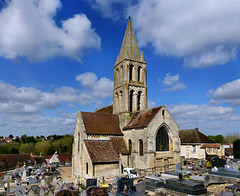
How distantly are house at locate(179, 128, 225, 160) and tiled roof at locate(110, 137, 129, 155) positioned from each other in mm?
17128

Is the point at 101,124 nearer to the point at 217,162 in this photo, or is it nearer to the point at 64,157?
the point at 217,162

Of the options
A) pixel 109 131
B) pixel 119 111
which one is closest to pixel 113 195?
pixel 109 131

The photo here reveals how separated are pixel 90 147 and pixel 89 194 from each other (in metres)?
10.6

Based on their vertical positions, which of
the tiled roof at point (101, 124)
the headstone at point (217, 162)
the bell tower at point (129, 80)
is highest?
the bell tower at point (129, 80)

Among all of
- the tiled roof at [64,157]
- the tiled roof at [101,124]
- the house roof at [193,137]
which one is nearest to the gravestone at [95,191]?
the tiled roof at [101,124]

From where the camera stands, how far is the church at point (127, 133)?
24.9 meters

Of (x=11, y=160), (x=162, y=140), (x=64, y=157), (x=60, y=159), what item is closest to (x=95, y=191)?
(x=162, y=140)

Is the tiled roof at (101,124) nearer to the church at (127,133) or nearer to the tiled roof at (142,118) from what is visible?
the church at (127,133)

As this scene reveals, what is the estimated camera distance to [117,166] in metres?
24.8

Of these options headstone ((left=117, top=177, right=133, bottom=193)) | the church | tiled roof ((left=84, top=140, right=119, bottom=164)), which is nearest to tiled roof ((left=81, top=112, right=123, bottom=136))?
the church

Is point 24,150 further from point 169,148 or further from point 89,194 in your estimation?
point 89,194

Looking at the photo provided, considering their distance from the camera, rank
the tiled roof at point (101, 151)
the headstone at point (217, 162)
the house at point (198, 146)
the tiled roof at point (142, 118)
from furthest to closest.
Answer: the house at point (198, 146) < the tiled roof at point (142, 118) < the tiled roof at point (101, 151) < the headstone at point (217, 162)

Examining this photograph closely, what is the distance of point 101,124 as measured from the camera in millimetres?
29312

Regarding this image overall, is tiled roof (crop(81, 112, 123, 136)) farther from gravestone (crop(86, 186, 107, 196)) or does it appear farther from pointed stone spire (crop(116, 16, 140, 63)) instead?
gravestone (crop(86, 186, 107, 196))
